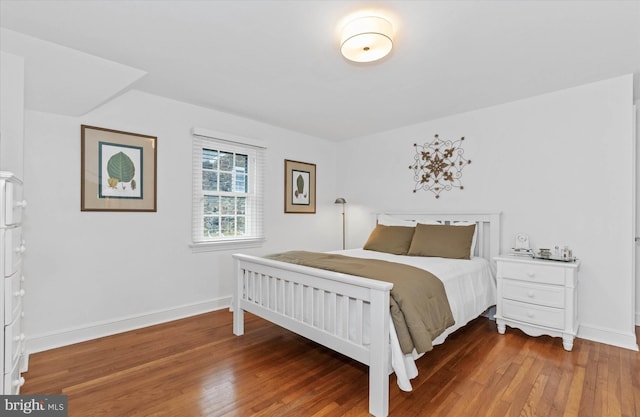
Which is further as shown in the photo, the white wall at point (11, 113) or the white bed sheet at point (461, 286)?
the white bed sheet at point (461, 286)

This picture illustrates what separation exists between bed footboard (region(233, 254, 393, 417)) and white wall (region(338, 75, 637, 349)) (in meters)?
2.23

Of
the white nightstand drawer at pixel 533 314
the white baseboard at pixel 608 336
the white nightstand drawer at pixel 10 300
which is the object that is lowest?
the white baseboard at pixel 608 336

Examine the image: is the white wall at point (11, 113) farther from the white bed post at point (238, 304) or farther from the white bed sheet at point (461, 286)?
the white bed sheet at point (461, 286)

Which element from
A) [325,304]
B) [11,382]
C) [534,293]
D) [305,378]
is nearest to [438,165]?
[534,293]

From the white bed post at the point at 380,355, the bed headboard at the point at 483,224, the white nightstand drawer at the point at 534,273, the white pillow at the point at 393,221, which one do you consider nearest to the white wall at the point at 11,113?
the white bed post at the point at 380,355

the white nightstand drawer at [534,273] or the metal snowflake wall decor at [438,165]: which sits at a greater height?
the metal snowflake wall decor at [438,165]

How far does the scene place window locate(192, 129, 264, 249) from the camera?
3449 millimetres

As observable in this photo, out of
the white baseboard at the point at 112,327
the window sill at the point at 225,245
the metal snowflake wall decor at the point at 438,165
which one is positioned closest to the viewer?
the white baseboard at the point at 112,327

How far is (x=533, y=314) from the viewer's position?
2705 millimetres

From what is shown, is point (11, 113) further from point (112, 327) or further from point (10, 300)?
point (112, 327)

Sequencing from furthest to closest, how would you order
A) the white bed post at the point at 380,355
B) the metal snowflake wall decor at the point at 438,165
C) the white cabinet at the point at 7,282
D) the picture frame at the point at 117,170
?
the metal snowflake wall decor at the point at 438,165
the picture frame at the point at 117,170
the white bed post at the point at 380,355
the white cabinet at the point at 7,282

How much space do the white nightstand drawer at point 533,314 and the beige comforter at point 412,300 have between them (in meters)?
1.03

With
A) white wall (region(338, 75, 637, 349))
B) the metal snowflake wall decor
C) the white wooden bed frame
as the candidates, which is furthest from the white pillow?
the white wooden bed frame

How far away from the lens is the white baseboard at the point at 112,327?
2490 mm
